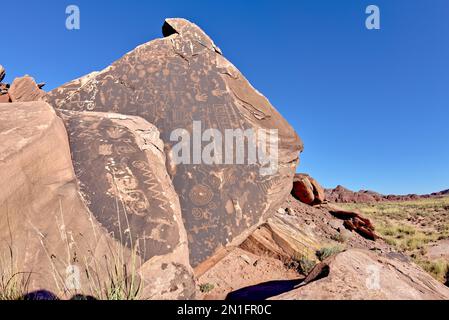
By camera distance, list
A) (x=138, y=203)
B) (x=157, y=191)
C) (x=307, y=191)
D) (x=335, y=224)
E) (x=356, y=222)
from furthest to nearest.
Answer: (x=307, y=191) → (x=356, y=222) → (x=335, y=224) → (x=157, y=191) → (x=138, y=203)

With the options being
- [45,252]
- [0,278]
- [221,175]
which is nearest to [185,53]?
[221,175]

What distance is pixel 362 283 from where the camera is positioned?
2713 millimetres

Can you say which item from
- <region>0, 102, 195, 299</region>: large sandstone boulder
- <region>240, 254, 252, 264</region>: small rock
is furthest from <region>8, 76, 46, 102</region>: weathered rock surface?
<region>240, 254, 252, 264</region>: small rock

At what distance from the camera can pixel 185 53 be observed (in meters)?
5.29

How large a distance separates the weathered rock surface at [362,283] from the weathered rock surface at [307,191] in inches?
422

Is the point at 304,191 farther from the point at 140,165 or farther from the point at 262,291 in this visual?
the point at 140,165

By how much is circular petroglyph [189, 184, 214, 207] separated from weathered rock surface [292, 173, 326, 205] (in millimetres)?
10766

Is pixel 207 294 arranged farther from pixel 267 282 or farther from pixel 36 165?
pixel 36 165

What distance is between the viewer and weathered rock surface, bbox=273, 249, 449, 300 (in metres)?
2.52

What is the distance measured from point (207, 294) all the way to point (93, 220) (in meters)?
2.85

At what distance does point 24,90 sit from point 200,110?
5.44 m

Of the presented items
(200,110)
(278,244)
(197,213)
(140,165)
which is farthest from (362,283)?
(278,244)

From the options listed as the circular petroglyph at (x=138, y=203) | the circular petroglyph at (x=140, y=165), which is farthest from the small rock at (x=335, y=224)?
the circular petroglyph at (x=138, y=203)

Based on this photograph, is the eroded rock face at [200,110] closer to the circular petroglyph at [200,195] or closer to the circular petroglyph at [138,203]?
the circular petroglyph at [200,195]
